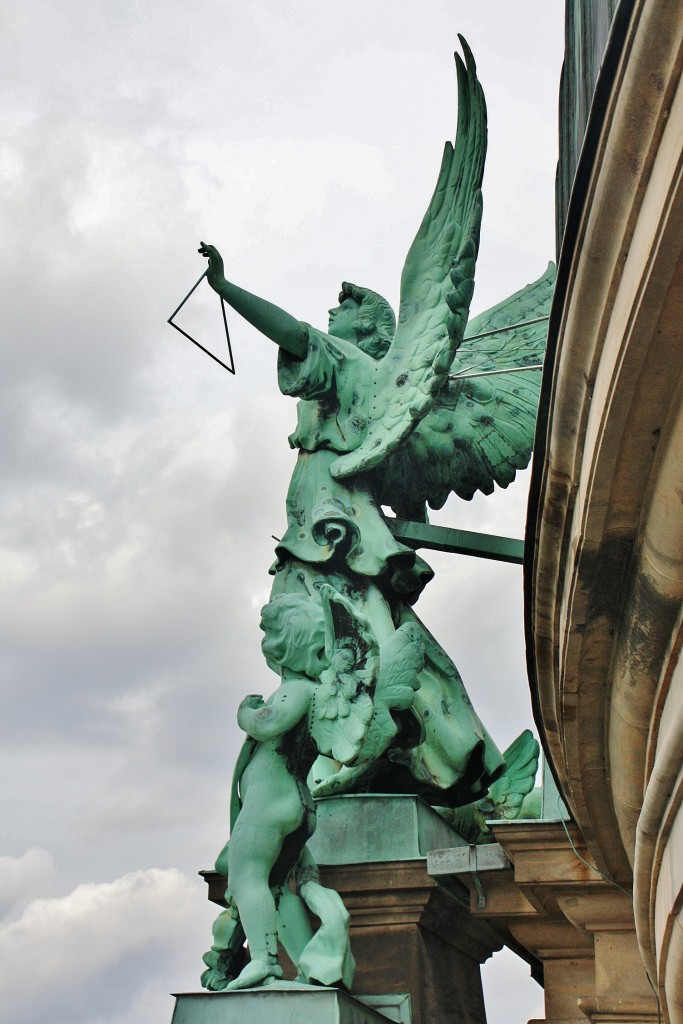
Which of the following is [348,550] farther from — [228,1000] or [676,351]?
[676,351]

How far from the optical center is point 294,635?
6750 millimetres

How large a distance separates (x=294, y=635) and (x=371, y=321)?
125 inches

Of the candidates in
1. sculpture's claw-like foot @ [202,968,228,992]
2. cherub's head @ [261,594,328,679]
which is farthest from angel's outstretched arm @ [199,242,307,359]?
sculpture's claw-like foot @ [202,968,228,992]

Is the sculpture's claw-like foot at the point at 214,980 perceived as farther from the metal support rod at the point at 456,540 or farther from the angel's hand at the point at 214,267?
the angel's hand at the point at 214,267

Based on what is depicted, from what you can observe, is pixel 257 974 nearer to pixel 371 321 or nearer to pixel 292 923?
pixel 292 923

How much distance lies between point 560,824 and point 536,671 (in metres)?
2.18

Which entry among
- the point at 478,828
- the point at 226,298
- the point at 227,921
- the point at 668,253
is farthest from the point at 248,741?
the point at 668,253

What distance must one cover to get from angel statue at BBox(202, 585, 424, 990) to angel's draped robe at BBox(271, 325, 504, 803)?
90 centimetres

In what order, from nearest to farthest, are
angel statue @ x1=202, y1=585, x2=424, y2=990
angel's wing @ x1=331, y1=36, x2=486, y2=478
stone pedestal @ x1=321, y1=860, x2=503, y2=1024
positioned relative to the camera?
1. angel statue @ x1=202, y1=585, x2=424, y2=990
2. stone pedestal @ x1=321, y1=860, x2=503, y2=1024
3. angel's wing @ x1=331, y1=36, x2=486, y2=478

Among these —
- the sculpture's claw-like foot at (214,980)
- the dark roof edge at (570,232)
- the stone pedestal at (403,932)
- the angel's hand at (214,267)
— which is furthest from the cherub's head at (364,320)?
the dark roof edge at (570,232)

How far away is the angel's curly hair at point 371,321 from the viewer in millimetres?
9180

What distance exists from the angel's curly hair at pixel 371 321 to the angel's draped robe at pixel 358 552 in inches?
20.5

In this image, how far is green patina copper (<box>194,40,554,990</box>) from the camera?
21.5 ft

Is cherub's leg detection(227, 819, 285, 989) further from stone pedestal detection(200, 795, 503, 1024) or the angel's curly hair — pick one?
the angel's curly hair
